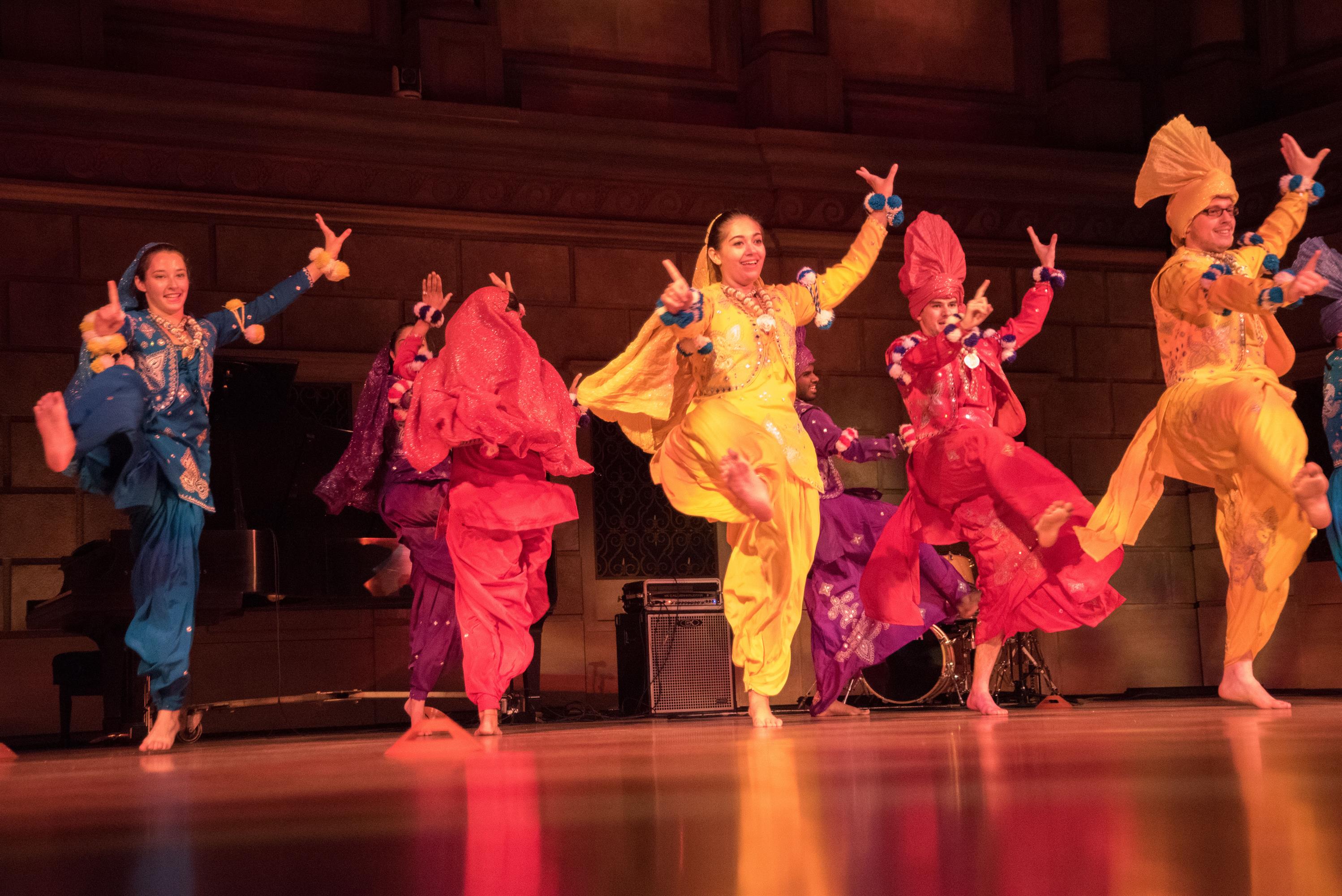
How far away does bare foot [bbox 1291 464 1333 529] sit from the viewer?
433 centimetres

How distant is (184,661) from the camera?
4949 millimetres

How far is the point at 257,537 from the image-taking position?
19.4 ft

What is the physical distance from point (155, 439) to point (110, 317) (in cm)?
47

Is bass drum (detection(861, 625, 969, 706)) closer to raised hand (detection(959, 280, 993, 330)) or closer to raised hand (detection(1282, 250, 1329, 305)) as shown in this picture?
raised hand (detection(959, 280, 993, 330))

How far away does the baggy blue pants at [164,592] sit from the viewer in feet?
16.1

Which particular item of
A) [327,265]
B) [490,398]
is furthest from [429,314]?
[490,398]

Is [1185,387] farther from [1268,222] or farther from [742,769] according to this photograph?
[742,769]

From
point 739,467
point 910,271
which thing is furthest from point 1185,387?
point 739,467

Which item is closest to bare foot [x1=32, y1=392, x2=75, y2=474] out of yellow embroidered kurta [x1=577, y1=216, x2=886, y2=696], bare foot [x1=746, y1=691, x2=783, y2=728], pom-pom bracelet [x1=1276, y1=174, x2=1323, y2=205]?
yellow embroidered kurta [x1=577, y1=216, x2=886, y2=696]

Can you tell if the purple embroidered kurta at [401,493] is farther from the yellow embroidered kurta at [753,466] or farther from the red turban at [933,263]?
the red turban at [933,263]

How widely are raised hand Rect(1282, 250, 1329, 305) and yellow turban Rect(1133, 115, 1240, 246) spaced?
66 cm

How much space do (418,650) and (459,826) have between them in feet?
13.0

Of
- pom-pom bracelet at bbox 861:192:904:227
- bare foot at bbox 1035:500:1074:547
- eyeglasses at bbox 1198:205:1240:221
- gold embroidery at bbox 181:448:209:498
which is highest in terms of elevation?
pom-pom bracelet at bbox 861:192:904:227

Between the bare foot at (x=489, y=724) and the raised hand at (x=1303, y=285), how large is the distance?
288 centimetres
